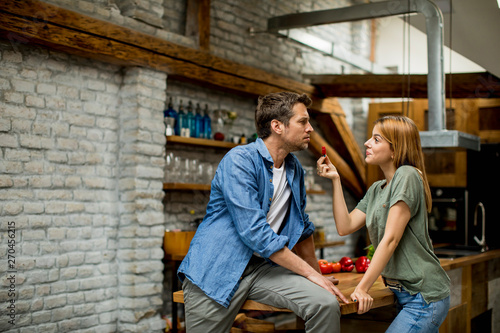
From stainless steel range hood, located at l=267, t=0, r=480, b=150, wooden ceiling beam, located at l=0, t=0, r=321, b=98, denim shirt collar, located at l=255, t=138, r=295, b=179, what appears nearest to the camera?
denim shirt collar, located at l=255, t=138, r=295, b=179

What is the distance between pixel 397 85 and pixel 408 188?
14.2 ft

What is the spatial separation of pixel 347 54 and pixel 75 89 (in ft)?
14.7

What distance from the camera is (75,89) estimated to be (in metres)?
4.43

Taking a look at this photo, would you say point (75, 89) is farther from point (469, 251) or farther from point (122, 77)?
point (469, 251)

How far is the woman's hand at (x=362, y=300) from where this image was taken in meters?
2.34

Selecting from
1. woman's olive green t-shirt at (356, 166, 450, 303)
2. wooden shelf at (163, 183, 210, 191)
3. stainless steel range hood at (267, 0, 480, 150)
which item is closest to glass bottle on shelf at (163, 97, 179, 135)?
wooden shelf at (163, 183, 210, 191)

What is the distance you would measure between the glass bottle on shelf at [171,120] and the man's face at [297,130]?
101 inches

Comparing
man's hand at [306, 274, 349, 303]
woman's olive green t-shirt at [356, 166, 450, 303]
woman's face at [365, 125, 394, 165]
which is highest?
woman's face at [365, 125, 394, 165]

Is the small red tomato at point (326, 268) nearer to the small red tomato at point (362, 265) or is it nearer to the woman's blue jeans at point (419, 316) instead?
the small red tomato at point (362, 265)

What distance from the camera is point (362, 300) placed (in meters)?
2.35

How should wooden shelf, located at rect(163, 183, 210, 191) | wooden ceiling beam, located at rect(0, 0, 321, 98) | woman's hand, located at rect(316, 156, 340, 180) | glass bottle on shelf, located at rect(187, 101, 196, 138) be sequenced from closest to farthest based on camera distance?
woman's hand, located at rect(316, 156, 340, 180), wooden ceiling beam, located at rect(0, 0, 321, 98), wooden shelf, located at rect(163, 183, 210, 191), glass bottle on shelf, located at rect(187, 101, 196, 138)

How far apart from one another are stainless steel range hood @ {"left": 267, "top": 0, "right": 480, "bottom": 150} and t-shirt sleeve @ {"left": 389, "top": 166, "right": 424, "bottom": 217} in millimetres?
1854

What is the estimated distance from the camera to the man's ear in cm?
256

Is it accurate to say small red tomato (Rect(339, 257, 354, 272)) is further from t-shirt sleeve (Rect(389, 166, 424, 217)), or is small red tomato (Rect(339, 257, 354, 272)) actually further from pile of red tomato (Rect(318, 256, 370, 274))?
t-shirt sleeve (Rect(389, 166, 424, 217))
